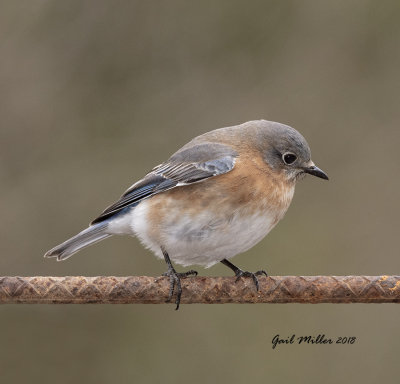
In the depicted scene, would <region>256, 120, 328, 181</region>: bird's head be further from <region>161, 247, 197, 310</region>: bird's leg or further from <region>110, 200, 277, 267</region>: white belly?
<region>161, 247, 197, 310</region>: bird's leg

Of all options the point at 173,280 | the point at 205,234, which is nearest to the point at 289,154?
the point at 205,234

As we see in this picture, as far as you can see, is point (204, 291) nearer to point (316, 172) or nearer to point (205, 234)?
point (205, 234)

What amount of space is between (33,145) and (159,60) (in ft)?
3.92

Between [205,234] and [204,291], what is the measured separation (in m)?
0.89

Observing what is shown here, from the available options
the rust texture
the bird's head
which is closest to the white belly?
the bird's head

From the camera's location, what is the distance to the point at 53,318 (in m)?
5.76

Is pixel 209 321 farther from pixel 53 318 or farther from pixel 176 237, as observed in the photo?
pixel 176 237

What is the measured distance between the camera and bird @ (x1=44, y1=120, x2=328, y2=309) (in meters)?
3.80

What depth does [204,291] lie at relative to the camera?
115 inches

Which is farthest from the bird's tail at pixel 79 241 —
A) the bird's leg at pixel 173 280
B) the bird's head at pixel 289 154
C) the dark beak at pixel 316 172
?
the dark beak at pixel 316 172

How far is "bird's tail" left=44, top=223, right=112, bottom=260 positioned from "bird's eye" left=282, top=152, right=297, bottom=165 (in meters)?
1.08

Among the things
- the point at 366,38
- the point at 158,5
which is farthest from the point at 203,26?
the point at 366,38

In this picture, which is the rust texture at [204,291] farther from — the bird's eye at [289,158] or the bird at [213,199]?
the bird's eye at [289,158]

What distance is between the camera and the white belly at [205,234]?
3781mm
